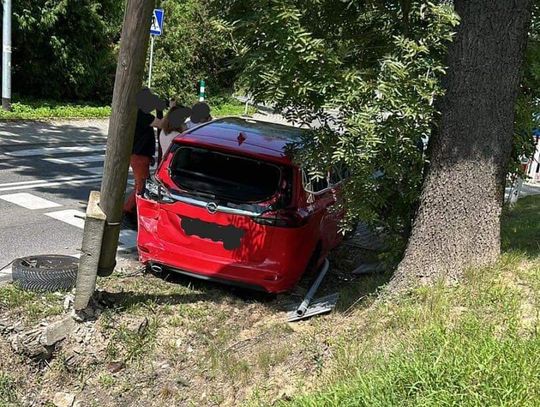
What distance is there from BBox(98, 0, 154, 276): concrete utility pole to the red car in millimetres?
862

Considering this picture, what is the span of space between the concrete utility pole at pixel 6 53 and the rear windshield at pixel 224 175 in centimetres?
1286

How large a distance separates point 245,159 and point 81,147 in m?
10.0

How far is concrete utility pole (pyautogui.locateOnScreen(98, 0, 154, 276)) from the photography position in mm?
4258

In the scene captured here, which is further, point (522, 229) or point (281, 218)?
point (522, 229)

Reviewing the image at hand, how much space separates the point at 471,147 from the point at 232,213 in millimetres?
2134

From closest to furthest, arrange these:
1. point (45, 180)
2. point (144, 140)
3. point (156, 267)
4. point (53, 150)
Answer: point (156, 267) → point (144, 140) → point (45, 180) → point (53, 150)

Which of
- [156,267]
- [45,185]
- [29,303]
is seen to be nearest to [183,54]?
[45,185]

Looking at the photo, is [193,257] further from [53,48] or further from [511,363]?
[53,48]

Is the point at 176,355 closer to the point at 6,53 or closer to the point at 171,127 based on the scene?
the point at 171,127

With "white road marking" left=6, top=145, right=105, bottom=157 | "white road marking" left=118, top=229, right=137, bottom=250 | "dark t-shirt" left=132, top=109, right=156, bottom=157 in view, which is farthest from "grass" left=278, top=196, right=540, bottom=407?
"white road marking" left=6, top=145, right=105, bottom=157

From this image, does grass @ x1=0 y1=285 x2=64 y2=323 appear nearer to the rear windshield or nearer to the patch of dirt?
the patch of dirt

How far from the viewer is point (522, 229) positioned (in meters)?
6.76

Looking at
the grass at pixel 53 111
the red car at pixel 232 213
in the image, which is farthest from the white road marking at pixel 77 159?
the red car at pixel 232 213

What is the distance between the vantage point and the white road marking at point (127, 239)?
23.6ft
